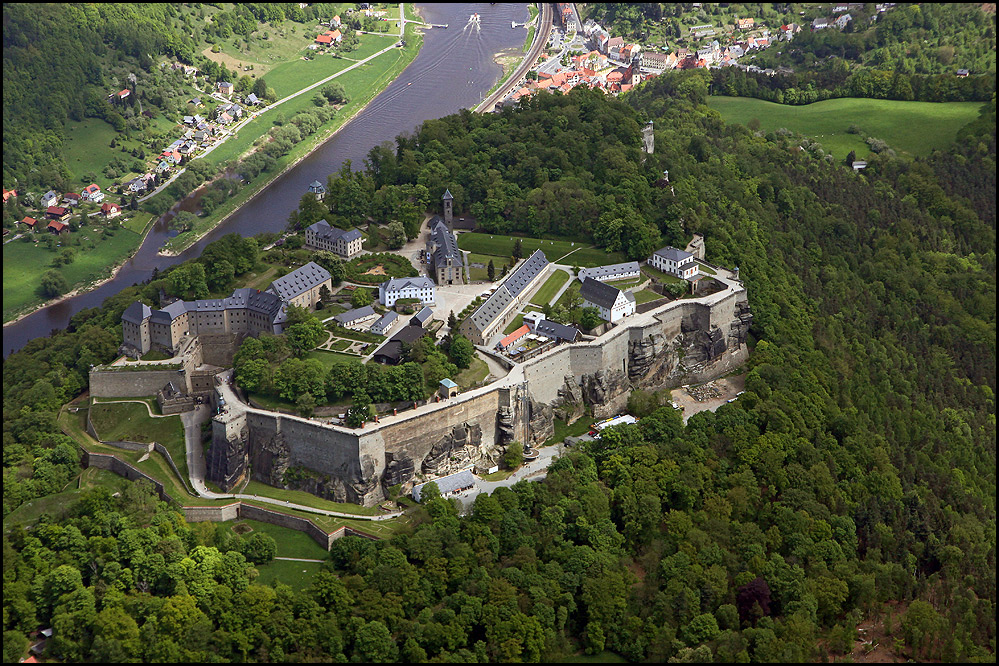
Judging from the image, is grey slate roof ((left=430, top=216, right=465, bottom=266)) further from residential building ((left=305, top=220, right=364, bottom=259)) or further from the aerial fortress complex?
residential building ((left=305, top=220, right=364, bottom=259))

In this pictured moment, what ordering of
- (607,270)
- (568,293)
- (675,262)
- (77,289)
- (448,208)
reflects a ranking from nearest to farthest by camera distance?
1. (568,293)
2. (607,270)
3. (675,262)
4. (448,208)
5. (77,289)

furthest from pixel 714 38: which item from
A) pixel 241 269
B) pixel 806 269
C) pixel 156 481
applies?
pixel 156 481

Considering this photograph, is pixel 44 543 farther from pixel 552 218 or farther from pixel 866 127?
pixel 866 127

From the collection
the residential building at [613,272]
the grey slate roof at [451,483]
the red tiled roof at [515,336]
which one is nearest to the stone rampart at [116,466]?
the grey slate roof at [451,483]

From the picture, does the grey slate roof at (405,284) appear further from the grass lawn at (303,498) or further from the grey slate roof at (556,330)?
the grass lawn at (303,498)

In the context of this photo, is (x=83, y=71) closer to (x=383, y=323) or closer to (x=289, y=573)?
(x=383, y=323)

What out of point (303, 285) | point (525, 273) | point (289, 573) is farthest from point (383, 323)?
point (289, 573)
